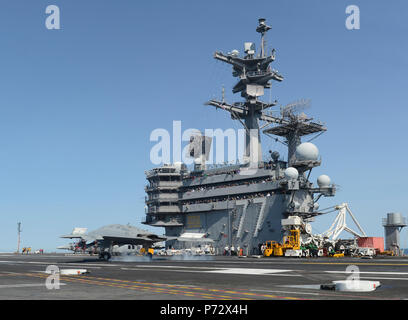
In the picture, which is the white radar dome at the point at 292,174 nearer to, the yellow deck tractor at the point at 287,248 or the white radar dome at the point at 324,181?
the white radar dome at the point at 324,181

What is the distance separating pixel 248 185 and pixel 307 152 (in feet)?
46.0

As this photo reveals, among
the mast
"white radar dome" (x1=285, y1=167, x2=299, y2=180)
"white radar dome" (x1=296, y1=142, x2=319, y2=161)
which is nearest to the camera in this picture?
"white radar dome" (x1=285, y1=167, x2=299, y2=180)

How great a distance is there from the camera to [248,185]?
80.2 meters

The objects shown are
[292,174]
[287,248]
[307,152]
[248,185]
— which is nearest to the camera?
[287,248]

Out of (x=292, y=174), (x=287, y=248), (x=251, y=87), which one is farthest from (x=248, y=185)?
(x=287, y=248)

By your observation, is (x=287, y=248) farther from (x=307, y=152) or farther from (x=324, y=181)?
(x=324, y=181)

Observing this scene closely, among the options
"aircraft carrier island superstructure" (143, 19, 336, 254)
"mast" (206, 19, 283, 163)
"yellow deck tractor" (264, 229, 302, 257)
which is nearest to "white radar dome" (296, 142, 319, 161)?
"aircraft carrier island superstructure" (143, 19, 336, 254)

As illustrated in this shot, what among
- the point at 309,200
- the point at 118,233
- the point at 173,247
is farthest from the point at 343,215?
the point at 118,233

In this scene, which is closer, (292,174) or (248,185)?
(292,174)

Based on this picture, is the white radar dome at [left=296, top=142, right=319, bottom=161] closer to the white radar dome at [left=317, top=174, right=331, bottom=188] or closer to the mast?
the white radar dome at [left=317, top=174, right=331, bottom=188]

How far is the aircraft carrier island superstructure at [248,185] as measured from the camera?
73375mm

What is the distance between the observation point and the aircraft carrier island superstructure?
73.4 meters

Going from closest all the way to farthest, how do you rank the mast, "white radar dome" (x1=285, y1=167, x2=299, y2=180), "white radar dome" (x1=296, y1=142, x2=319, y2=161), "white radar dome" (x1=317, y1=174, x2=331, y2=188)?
"white radar dome" (x1=285, y1=167, x2=299, y2=180), "white radar dome" (x1=296, y1=142, x2=319, y2=161), "white radar dome" (x1=317, y1=174, x2=331, y2=188), the mast

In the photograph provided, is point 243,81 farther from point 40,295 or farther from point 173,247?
point 40,295
